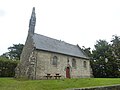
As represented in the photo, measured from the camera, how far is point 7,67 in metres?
31.3

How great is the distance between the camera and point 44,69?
27.1 m

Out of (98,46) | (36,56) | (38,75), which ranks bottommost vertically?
(38,75)

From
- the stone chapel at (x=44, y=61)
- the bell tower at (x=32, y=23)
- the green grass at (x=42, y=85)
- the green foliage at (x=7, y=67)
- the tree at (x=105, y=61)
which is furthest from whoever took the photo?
the tree at (x=105, y=61)

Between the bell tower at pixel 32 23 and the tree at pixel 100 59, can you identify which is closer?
the bell tower at pixel 32 23

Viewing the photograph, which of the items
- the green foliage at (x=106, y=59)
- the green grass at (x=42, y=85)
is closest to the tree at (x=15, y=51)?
the green foliage at (x=106, y=59)

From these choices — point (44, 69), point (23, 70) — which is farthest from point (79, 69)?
point (23, 70)

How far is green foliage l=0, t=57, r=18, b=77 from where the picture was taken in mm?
30703

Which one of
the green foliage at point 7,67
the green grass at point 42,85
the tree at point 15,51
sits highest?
the tree at point 15,51

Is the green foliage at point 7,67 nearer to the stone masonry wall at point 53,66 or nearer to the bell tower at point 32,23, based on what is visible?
A: the bell tower at point 32,23

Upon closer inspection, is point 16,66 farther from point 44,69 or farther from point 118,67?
point 118,67

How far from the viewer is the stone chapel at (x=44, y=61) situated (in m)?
26.4

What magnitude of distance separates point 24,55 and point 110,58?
24700 millimetres

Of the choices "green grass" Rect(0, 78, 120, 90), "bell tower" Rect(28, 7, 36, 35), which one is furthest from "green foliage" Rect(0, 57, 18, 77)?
"green grass" Rect(0, 78, 120, 90)

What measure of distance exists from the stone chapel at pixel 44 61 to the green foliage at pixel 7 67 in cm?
224
